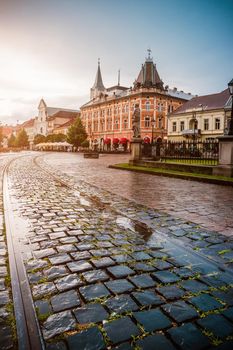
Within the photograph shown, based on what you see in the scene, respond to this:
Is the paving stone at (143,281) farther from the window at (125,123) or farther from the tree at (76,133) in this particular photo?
the window at (125,123)

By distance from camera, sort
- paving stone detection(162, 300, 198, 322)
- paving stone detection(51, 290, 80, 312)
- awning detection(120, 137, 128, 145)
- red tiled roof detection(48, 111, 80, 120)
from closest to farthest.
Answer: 1. paving stone detection(162, 300, 198, 322)
2. paving stone detection(51, 290, 80, 312)
3. awning detection(120, 137, 128, 145)
4. red tiled roof detection(48, 111, 80, 120)

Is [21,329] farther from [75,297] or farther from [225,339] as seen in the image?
[225,339]

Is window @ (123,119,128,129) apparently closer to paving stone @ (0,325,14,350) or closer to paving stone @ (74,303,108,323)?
paving stone @ (74,303,108,323)

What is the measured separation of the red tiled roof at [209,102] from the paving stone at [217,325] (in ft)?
144

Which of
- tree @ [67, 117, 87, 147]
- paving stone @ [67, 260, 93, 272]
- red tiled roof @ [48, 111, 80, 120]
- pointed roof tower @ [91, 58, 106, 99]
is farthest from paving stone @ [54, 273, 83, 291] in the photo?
red tiled roof @ [48, 111, 80, 120]

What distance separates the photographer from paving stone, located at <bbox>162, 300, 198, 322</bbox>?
226 cm

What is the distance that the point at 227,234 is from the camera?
14.6ft

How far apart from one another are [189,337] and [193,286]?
79 cm

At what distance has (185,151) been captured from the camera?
1706cm

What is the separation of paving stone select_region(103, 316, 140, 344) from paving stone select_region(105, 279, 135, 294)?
43 centimetres

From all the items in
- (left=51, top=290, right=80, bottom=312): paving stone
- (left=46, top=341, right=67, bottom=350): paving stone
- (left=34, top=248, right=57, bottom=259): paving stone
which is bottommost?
(left=46, top=341, right=67, bottom=350): paving stone

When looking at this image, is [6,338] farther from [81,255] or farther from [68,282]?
[81,255]

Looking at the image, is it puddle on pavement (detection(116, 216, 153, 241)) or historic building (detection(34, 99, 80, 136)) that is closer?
puddle on pavement (detection(116, 216, 153, 241))

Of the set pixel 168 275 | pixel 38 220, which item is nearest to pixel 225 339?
pixel 168 275
